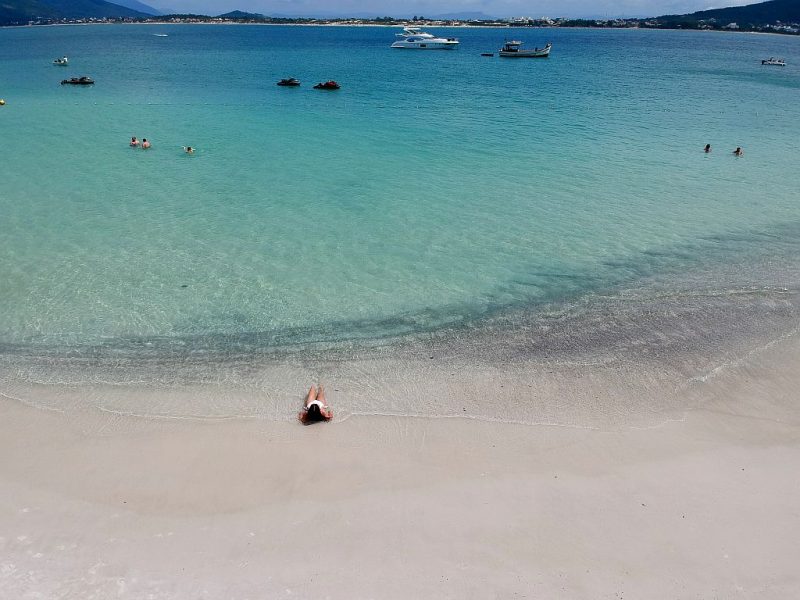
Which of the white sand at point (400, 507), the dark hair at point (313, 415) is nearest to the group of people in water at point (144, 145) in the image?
the white sand at point (400, 507)

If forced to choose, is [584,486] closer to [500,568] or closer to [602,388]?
[500,568]

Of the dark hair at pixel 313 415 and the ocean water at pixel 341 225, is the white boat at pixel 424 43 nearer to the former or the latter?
the ocean water at pixel 341 225

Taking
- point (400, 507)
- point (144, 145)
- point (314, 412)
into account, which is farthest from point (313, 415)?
point (144, 145)

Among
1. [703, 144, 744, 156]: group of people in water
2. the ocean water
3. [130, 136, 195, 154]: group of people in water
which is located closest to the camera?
the ocean water

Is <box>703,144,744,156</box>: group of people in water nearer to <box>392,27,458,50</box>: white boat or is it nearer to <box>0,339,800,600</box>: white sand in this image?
<box>0,339,800,600</box>: white sand

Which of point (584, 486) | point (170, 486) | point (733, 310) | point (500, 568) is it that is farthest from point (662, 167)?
point (170, 486)

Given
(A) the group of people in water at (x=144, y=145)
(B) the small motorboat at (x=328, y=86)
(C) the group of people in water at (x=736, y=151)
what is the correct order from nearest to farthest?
(A) the group of people in water at (x=144, y=145), (C) the group of people in water at (x=736, y=151), (B) the small motorboat at (x=328, y=86)

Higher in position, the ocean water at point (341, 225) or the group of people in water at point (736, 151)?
the group of people in water at point (736, 151)

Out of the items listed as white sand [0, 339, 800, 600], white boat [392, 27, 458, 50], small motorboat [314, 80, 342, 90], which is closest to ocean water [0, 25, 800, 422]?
white sand [0, 339, 800, 600]
